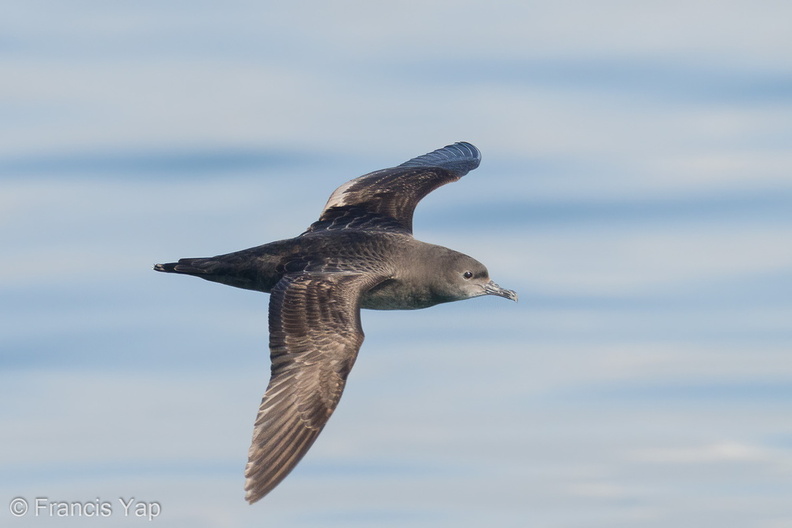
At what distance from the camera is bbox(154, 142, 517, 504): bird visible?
12.7 m

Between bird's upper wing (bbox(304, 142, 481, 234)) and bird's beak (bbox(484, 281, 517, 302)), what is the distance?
116 centimetres

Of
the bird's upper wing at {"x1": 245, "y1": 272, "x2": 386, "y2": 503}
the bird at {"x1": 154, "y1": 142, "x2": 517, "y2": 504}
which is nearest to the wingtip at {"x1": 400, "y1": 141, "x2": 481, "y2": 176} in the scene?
the bird at {"x1": 154, "y1": 142, "x2": 517, "y2": 504}

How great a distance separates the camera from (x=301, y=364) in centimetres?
1311

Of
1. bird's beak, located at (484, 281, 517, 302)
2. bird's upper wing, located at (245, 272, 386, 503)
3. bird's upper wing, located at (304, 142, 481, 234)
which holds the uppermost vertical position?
bird's upper wing, located at (304, 142, 481, 234)

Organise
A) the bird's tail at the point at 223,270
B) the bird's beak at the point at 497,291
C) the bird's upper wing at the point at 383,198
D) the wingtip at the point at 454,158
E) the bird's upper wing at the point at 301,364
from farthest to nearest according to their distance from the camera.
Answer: the wingtip at the point at 454,158, the bird's upper wing at the point at 383,198, the bird's beak at the point at 497,291, the bird's tail at the point at 223,270, the bird's upper wing at the point at 301,364

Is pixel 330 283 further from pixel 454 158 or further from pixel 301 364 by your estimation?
pixel 454 158

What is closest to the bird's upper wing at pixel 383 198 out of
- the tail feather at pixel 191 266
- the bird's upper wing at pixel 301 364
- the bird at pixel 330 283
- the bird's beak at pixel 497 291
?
the bird at pixel 330 283

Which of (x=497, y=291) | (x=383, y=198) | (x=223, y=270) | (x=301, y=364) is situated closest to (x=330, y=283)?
(x=301, y=364)

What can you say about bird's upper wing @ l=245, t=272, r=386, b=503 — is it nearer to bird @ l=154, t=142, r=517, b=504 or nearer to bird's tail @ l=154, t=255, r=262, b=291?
bird @ l=154, t=142, r=517, b=504

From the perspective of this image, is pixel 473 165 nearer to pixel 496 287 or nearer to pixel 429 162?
pixel 429 162

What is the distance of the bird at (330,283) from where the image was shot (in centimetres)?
1273

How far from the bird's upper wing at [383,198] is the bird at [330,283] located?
0.04ft

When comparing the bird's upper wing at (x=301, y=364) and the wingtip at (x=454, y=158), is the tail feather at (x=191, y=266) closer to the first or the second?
the bird's upper wing at (x=301, y=364)

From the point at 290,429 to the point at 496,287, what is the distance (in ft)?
11.5
